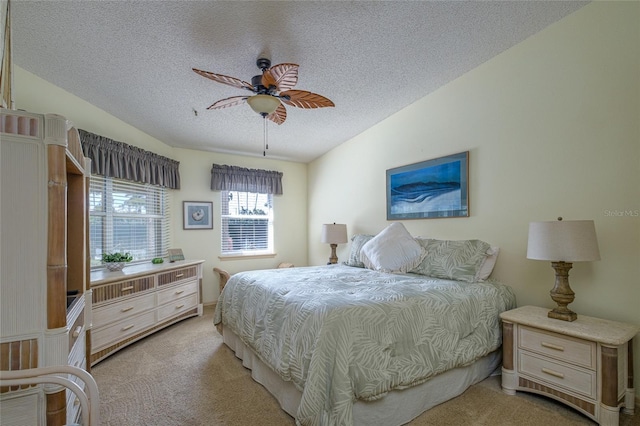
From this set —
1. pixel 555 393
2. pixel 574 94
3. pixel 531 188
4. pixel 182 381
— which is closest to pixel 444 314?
pixel 555 393

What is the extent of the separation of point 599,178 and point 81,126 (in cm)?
461

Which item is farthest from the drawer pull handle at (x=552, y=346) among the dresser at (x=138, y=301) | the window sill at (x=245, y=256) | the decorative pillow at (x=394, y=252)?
the window sill at (x=245, y=256)

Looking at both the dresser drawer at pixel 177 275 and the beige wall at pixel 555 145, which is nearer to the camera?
the beige wall at pixel 555 145

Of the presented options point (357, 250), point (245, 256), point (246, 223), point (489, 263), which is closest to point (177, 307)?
point (245, 256)

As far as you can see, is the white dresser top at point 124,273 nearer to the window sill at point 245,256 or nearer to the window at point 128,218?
the window at point 128,218

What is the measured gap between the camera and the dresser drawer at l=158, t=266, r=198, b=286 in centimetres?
345

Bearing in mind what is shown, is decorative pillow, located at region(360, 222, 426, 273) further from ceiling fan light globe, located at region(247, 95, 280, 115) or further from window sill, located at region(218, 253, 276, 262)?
window sill, located at region(218, 253, 276, 262)

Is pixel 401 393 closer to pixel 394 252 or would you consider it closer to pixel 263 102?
pixel 394 252

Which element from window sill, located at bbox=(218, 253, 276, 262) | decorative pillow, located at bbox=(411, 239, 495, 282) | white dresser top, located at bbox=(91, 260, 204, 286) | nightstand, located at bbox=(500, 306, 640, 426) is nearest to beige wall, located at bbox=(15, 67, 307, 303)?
window sill, located at bbox=(218, 253, 276, 262)

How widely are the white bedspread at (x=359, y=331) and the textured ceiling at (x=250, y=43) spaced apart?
1899 millimetres

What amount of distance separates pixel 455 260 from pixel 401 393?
134cm

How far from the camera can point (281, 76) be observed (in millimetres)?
2016

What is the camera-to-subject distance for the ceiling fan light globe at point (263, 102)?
212cm

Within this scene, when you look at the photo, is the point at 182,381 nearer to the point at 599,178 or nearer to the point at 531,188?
the point at 531,188
